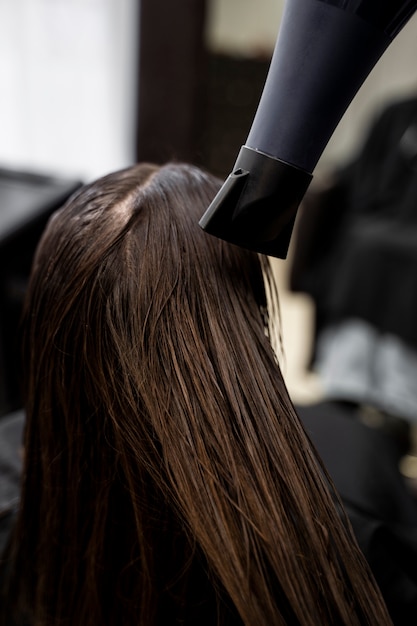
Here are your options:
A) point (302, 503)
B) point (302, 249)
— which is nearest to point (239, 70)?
point (302, 249)

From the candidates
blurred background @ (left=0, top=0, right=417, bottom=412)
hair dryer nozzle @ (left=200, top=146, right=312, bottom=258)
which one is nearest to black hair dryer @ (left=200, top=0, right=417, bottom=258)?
hair dryer nozzle @ (left=200, top=146, right=312, bottom=258)

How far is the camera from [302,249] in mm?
1721

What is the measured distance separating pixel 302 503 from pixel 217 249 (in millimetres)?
184

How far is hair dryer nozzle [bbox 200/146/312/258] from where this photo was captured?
32cm

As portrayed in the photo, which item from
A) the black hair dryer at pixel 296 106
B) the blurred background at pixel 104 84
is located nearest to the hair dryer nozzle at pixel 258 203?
the black hair dryer at pixel 296 106

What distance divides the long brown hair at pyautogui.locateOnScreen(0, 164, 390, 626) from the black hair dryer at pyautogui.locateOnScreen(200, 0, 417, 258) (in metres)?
0.07

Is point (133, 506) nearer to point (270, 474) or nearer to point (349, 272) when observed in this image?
point (270, 474)

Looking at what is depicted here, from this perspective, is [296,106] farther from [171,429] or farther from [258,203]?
[171,429]

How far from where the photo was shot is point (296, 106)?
31cm

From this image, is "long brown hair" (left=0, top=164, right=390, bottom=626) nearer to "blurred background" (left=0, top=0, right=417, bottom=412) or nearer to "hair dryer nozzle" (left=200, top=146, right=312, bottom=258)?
"hair dryer nozzle" (left=200, top=146, right=312, bottom=258)

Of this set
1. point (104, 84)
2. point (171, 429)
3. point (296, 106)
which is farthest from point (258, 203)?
point (104, 84)

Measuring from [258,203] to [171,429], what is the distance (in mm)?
160

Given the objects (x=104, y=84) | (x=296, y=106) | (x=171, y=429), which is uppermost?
(x=296, y=106)

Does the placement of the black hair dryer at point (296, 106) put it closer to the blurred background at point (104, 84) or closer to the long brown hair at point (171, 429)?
the long brown hair at point (171, 429)
